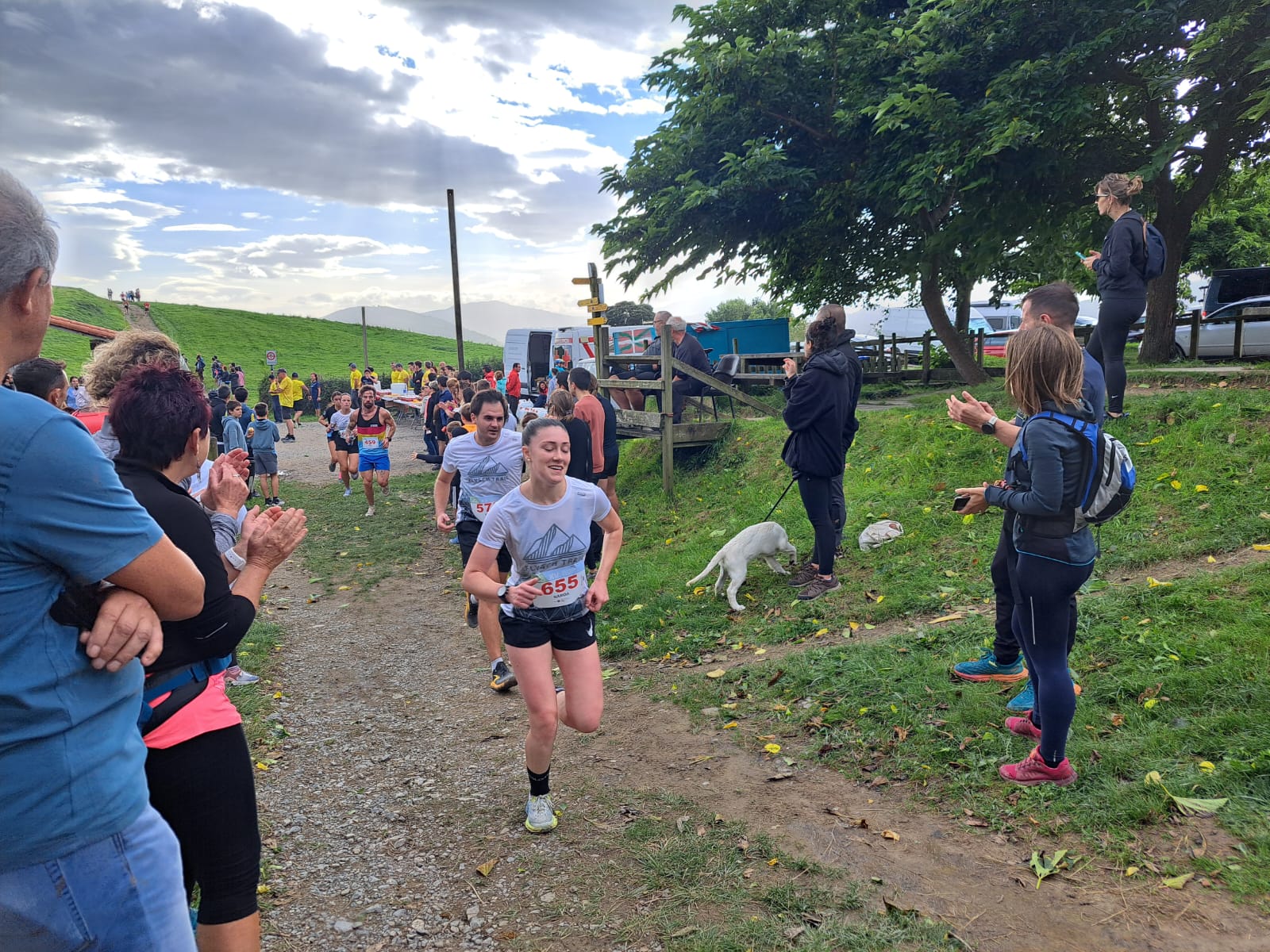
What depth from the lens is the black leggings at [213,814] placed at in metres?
2.18

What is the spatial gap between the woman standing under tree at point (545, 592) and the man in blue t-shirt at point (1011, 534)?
1.96 metres

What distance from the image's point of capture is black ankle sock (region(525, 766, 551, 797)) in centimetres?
417

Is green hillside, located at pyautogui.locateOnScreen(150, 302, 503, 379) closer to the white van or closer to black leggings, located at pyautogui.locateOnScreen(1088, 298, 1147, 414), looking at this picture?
the white van

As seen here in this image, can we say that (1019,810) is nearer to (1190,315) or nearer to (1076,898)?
(1076,898)

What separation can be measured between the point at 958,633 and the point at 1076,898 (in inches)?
101

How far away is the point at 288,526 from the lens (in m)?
2.52

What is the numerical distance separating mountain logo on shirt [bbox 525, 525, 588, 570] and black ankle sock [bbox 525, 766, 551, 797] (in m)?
1.07

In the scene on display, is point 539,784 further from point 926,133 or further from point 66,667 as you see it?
point 926,133

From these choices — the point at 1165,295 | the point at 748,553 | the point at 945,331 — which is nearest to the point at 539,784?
the point at 748,553

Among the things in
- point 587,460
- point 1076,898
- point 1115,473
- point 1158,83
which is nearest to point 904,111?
point 1158,83

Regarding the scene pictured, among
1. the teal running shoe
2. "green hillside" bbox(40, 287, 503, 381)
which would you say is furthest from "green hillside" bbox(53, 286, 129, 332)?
the teal running shoe

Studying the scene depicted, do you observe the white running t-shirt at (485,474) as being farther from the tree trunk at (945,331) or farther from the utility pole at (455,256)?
the utility pole at (455,256)

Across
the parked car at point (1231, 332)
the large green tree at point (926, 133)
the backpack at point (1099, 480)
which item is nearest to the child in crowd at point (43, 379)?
the backpack at point (1099, 480)

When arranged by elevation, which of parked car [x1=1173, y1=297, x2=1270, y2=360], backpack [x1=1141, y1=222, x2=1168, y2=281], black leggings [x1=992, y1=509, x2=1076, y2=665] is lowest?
black leggings [x1=992, y1=509, x2=1076, y2=665]
